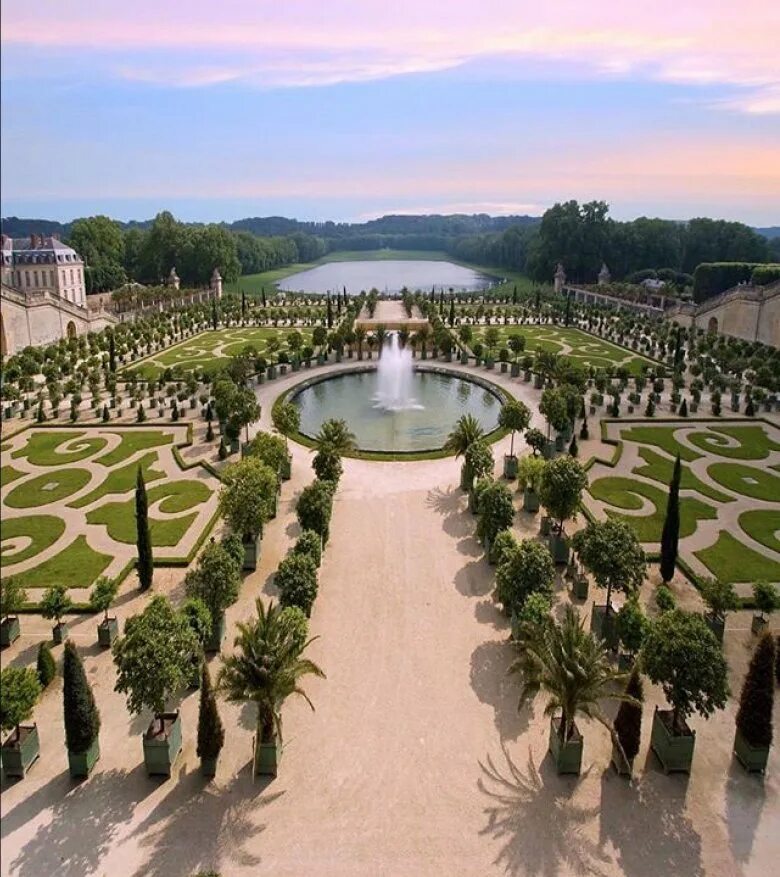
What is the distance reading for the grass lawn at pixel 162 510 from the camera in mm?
23578

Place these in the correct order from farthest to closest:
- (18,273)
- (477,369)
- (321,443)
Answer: (18,273)
(477,369)
(321,443)

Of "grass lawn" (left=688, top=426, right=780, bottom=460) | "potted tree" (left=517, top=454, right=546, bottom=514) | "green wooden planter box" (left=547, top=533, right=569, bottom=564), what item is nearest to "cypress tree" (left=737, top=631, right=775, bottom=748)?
Answer: "green wooden planter box" (left=547, top=533, right=569, bottom=564)

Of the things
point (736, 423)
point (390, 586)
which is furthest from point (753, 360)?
point (390, 586)

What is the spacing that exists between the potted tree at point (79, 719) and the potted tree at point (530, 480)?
15.7 metres

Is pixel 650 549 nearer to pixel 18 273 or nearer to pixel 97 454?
pixel 97 454

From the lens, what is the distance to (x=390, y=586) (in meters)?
20.4

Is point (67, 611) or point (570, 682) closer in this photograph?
point (570, 682)

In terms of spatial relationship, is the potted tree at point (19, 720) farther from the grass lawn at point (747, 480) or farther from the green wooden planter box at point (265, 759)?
the grass lawn at point (747, 480)

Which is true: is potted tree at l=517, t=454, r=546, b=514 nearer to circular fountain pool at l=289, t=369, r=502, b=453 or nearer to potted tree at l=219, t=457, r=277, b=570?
circular fountain pool at l=289, t=369, r=502, b=453

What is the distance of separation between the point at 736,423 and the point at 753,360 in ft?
43.0

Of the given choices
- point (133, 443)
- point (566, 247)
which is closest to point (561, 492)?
point (133, 443)

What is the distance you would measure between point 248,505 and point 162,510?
20.7 feet

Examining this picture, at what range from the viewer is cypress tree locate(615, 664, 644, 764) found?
13555 millimetres

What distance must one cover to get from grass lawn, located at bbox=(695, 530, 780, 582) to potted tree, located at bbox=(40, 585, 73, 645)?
62.0 ft
